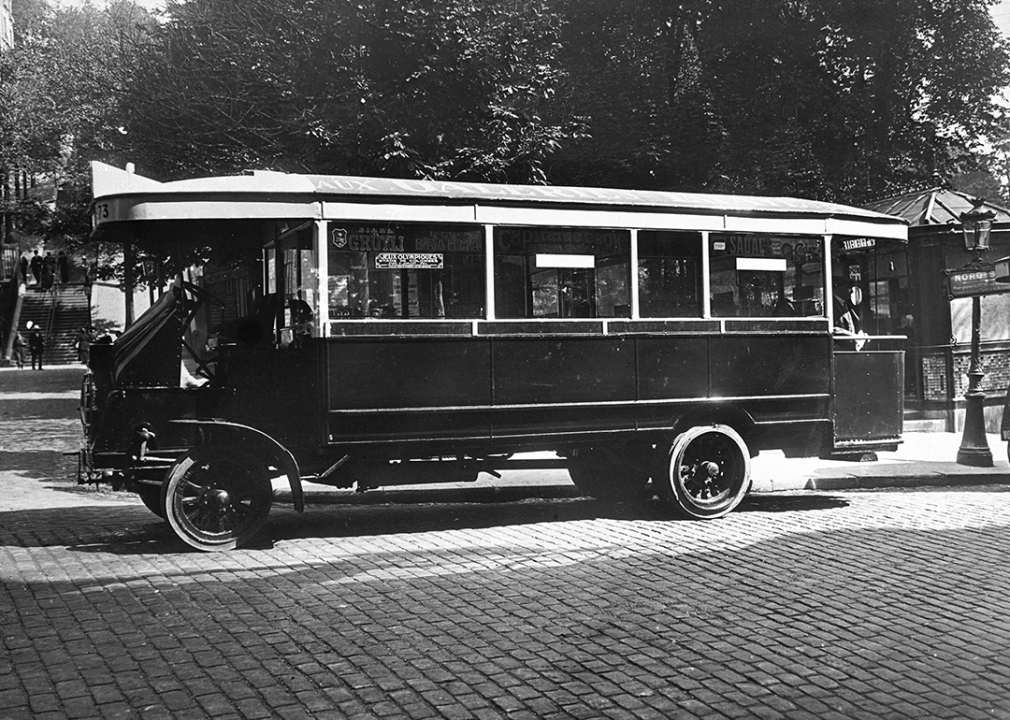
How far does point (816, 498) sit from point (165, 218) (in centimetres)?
712

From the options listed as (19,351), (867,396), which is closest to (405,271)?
(867,396)

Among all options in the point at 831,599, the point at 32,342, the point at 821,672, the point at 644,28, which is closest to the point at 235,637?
the point at 821,672

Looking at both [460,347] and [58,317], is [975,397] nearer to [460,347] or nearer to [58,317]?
[460,347]

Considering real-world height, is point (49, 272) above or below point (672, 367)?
above

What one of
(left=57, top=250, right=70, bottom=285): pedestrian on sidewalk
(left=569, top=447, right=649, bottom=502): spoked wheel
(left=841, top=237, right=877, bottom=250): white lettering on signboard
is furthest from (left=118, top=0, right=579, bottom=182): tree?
(left=57, top=250, right=70, bottom=285): pedestrian on sidewalk

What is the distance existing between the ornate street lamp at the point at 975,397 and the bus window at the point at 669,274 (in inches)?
229

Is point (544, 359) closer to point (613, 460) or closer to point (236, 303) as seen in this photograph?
point (613, 460)

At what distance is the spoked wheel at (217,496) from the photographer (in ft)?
25.9

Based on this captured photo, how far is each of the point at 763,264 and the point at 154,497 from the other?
5.90 metres

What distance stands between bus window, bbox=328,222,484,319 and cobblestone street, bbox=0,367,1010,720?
1.89 metres

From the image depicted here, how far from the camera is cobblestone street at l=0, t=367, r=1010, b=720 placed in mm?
4523

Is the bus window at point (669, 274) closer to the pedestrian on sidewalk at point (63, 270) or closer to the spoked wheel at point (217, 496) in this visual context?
the spoked wheel at point (217, 496)

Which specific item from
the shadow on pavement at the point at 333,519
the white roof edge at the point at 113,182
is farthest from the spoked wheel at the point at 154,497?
the white roof edge at the point at 113,182

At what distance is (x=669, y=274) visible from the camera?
375 inches
